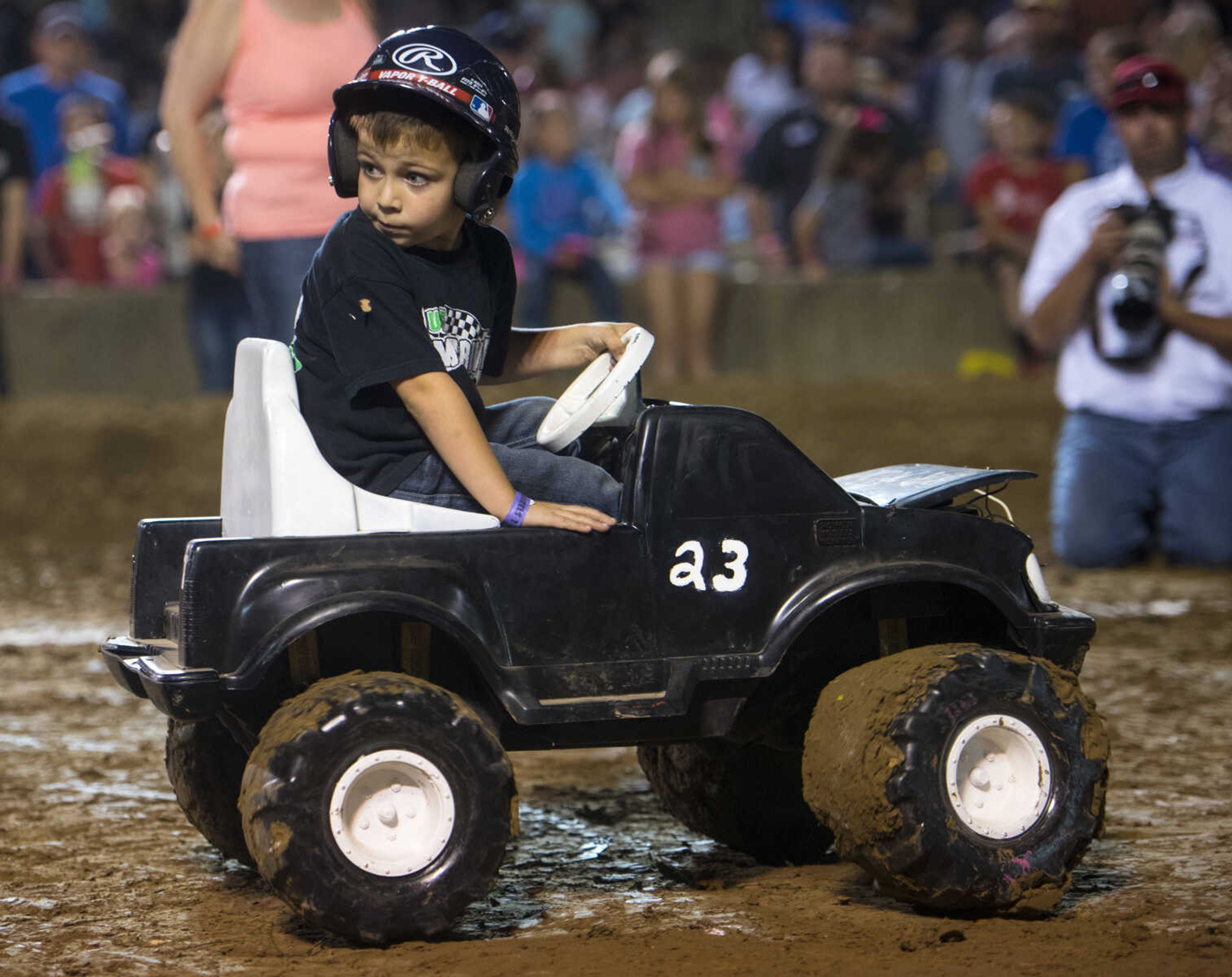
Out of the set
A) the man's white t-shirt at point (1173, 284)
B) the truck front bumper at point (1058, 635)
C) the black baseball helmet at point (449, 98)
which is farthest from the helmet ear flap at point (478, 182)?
the man's white t-shirt at point (1173, 284)

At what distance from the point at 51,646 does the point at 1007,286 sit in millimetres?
6092

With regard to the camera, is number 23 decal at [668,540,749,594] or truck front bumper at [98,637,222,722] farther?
number 23 decal at [668,540,749,594]

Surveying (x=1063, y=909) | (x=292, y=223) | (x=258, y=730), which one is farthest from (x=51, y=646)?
(x=1063, y=909)

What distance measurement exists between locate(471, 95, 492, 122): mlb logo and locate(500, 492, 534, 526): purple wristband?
701 mm

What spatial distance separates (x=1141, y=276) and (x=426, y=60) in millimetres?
4473

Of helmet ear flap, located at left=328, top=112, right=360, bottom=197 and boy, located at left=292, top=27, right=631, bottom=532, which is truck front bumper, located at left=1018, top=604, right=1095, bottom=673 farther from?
helmet ear flap, located at left=328, top=112, right=360, bottom=197

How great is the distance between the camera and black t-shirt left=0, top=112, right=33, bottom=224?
9.30 m

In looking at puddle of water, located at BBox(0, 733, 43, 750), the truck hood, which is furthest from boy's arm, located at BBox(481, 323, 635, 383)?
puddle of water, located at BBox(0, 733, 43, 750)

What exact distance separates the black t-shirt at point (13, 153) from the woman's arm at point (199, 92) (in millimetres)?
4696

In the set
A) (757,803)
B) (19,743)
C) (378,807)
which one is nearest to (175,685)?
(378,807)

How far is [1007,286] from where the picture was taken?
9.92m

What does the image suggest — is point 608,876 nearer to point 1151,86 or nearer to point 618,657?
point 618,657

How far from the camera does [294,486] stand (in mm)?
3025

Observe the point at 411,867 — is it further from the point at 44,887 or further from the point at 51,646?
the point at 51,646
